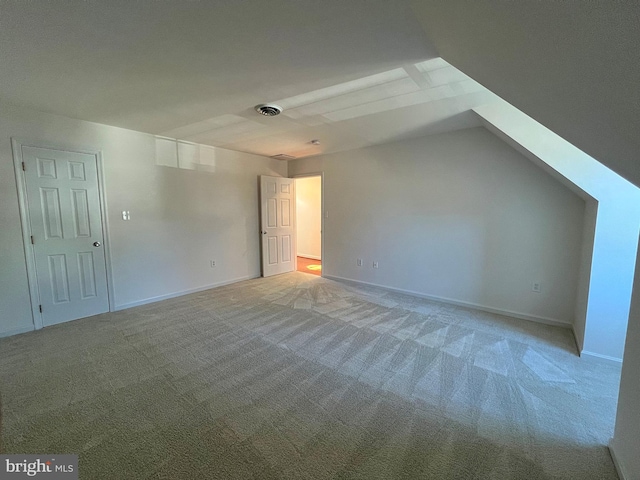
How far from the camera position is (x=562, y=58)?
1.03 m

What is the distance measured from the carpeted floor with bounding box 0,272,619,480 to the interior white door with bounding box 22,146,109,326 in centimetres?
35

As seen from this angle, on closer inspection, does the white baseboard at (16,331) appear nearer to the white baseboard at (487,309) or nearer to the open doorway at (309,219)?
the white baseboard at (487,309)

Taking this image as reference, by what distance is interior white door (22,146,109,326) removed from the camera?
2941mm

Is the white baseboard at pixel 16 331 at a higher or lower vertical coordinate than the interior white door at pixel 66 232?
lower

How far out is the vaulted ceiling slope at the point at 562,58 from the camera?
0.77m

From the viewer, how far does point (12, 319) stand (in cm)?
286

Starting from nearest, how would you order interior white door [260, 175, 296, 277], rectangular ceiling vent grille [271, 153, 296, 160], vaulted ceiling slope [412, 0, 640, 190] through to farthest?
vaulted ceiling slope [412, 0, 640, 190] → rectangular ceiling vent grille [271, 153, 296, 160] → interior white door [260, 175, 296, 277]

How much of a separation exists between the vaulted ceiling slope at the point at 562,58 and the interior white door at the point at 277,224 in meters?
4.02

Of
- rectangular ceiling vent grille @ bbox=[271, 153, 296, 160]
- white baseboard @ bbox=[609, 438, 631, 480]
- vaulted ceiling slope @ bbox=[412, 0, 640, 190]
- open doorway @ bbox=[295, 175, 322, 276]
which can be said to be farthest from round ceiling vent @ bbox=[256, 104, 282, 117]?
open doorway @ bbox=[295, 175, 322, 276]

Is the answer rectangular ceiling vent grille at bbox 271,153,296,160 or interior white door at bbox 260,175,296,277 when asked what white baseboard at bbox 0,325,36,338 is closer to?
interior white door at bbox 260,175,296,277

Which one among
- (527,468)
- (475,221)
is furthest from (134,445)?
(475,221)

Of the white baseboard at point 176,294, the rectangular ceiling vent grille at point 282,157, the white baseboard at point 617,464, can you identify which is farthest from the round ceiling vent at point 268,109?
the white baseboard at point 617,464

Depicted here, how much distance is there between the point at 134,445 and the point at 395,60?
9.94ft

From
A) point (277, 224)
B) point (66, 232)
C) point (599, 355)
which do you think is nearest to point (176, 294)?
point (66, 232)
